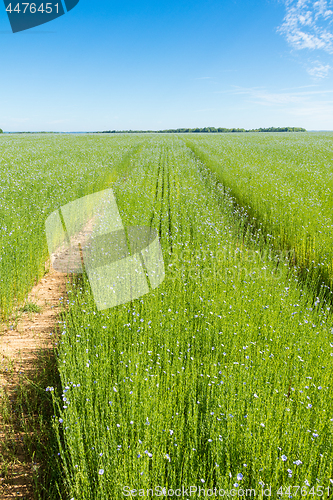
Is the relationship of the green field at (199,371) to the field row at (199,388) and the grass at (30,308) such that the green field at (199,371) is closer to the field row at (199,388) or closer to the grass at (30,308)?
the field row at (199,388)

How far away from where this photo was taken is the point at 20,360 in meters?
4.70

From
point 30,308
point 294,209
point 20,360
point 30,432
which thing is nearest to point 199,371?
point 30,432

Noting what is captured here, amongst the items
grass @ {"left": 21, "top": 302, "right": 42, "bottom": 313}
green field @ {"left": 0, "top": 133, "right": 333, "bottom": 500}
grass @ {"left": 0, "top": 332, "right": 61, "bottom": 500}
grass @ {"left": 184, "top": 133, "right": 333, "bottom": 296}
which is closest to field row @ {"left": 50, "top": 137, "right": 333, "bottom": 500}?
green field @ {"left": 0, "top": 133, "right": 333, "bottom": 500}

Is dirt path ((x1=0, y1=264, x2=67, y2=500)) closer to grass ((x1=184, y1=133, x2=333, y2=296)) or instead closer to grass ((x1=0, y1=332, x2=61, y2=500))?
grass ((x1=0, y1=332, x2=61, y2=500))

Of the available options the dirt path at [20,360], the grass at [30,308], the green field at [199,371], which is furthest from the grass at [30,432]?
the grass at [30,308]

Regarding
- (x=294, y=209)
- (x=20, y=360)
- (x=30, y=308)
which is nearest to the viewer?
(x=20, y=360)

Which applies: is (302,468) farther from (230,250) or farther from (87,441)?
(230,250)

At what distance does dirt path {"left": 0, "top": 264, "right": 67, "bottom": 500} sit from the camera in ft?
10.2

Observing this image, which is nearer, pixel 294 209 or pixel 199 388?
pixel 199 388

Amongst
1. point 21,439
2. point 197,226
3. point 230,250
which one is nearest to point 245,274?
point 230,250

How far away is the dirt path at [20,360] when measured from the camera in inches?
122

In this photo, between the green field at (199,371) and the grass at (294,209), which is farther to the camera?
the grass at (294,209)

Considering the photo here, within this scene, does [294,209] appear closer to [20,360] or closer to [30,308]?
[30,308]

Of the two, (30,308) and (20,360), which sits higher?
(30,308)
